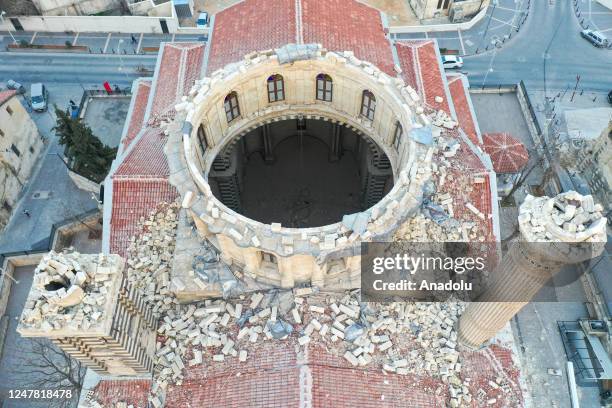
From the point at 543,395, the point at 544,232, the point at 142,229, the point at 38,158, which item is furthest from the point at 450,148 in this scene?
the point at 38,158

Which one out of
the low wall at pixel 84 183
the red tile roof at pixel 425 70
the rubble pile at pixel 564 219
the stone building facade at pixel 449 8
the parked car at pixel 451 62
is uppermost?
the stone building facade at pixel 449 8

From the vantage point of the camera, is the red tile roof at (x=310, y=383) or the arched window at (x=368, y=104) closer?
the red tile roof at (x=310, y=383)

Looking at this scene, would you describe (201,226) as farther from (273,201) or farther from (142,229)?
(273,201)

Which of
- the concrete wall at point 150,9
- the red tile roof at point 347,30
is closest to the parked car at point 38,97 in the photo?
the concrete wall at point 150,9

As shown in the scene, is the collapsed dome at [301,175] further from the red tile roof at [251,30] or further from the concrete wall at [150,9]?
the concrete wall at [150,9]

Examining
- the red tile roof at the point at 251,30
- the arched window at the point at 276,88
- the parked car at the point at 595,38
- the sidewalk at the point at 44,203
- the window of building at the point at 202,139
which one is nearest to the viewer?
the window of building at the point at 202,139

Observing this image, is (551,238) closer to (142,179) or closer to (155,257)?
(155,257)

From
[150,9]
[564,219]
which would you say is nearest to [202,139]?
[564,219]
